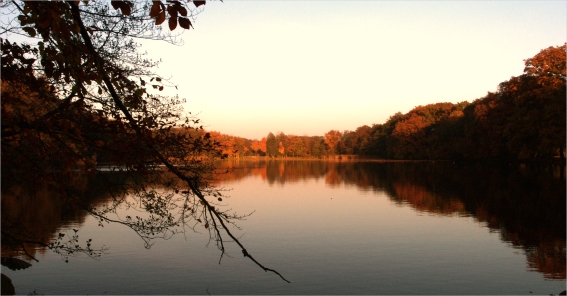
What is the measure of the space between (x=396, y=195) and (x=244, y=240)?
12.6m

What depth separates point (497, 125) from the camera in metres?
46.8

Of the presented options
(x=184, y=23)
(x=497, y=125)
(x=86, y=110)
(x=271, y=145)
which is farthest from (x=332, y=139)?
(x=184, y=23)

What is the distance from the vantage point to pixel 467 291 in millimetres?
8898

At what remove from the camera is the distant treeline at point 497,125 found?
3959 cm

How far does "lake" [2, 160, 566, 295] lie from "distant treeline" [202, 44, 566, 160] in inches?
129

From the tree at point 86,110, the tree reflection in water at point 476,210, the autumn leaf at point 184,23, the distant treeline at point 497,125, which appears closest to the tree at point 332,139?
the distant treeline at point 497,125

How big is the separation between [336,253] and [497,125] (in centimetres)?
4009

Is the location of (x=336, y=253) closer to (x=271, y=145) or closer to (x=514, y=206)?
(x=514, y=206)

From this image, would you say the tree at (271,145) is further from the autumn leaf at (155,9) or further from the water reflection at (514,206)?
the autumn leaf at (155,9)

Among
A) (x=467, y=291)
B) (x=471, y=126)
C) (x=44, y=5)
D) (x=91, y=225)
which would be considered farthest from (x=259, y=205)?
(x=471, y=126)

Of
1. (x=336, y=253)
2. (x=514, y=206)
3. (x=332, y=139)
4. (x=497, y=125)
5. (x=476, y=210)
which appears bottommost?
(x=336, y=253)

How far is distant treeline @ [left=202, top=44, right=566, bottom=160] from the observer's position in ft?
130

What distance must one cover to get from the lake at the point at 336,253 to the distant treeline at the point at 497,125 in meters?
3.27

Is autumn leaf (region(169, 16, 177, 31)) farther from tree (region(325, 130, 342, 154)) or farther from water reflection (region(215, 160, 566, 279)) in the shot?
tree (region(325, 130, 342, 154))
